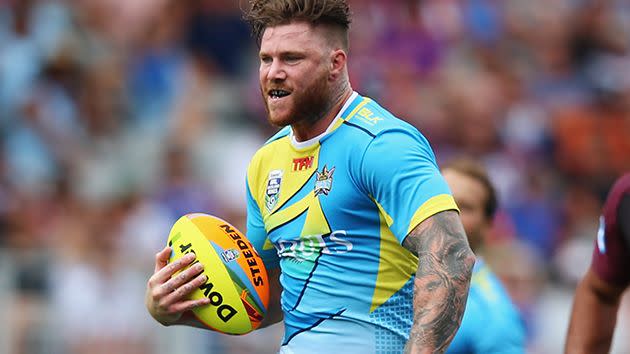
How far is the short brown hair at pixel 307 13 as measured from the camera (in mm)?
4137

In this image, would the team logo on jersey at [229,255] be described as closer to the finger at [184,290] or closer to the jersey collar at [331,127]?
the finger at [184,290]

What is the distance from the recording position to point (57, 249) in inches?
363

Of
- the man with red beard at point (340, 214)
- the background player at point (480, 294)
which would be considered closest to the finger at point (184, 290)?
the man with red beard at point (340, 214)

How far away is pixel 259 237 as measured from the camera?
4.61 metres

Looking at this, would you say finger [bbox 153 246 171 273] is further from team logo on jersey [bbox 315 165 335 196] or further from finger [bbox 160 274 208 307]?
team logo on jersey [bbox 315 165 335 196]

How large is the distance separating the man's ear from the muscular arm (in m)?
0.74

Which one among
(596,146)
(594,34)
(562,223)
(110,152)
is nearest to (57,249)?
(110,152)

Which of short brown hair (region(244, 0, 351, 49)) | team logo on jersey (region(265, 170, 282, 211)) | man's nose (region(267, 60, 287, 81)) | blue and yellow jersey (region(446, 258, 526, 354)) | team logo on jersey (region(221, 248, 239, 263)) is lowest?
blue and yellow jersey (region(446, 258, 526, 354))

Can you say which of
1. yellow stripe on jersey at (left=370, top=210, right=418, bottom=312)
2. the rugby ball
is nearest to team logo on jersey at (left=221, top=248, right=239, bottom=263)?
the rugby ball

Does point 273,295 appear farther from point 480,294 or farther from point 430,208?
point 480,294

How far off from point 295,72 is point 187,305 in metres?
0.95

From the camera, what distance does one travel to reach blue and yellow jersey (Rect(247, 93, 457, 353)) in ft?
12.6

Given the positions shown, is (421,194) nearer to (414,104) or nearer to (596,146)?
(414,104)

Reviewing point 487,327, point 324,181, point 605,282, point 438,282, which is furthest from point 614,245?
point 324,181
